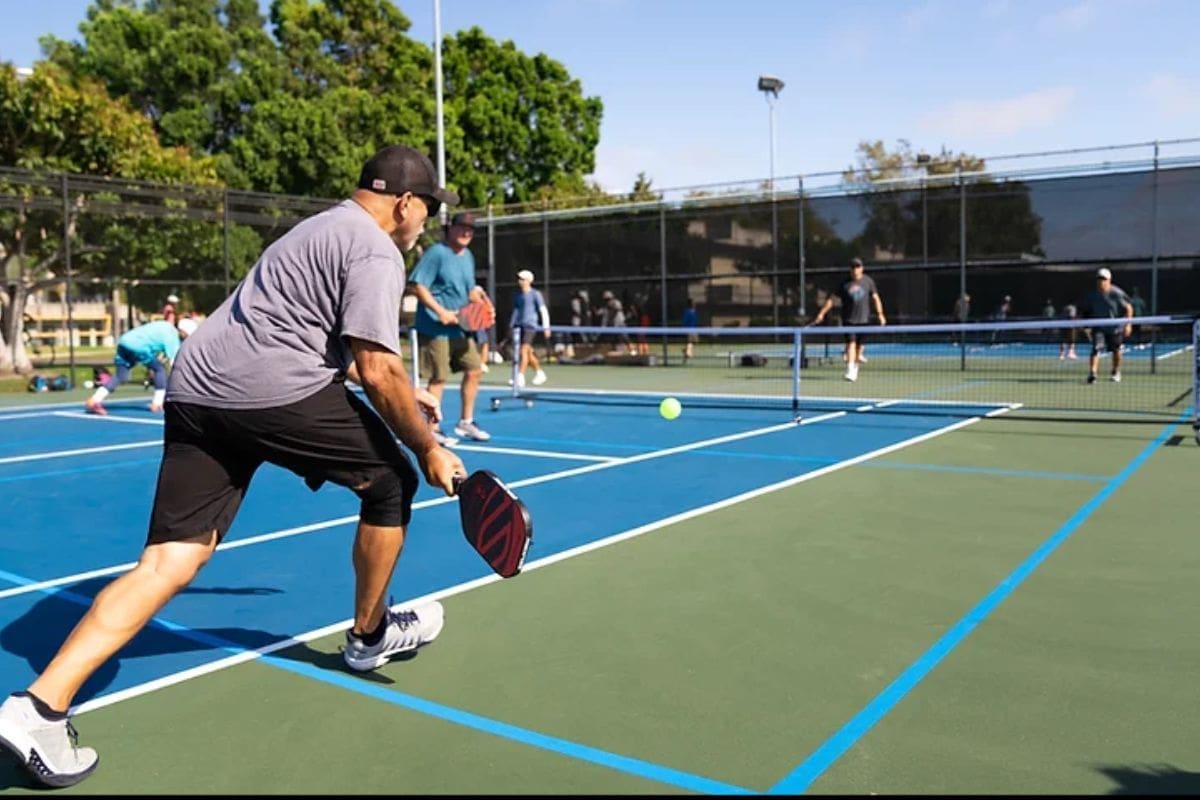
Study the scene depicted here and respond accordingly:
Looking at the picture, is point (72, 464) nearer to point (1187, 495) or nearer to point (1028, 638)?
point (1028, 638)

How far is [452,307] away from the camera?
938cm

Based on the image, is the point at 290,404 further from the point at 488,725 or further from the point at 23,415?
the point at 23,415

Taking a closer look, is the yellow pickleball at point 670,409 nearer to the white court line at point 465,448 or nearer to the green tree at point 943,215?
the white court line at point 465,448

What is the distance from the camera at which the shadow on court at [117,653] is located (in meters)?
3.86

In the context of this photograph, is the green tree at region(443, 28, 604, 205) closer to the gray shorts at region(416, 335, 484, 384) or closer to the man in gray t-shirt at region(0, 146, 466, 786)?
the gray shorts at region(416, 335, 484, 384)

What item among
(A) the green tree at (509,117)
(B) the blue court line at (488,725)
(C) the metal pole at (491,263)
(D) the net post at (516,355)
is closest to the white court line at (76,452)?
(D) the net post at (516,355)

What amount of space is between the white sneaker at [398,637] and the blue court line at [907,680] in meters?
1.54

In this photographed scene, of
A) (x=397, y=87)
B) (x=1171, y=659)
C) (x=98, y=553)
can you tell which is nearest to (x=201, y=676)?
(x=98, y=553)

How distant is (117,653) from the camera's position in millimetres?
3934

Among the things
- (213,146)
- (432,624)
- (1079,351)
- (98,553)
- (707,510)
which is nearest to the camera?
(432,624)

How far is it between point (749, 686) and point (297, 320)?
192cm

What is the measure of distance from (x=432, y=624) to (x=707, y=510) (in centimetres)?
290

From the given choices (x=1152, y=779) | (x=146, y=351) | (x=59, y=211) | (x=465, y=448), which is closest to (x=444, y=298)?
(x=465, y=448)

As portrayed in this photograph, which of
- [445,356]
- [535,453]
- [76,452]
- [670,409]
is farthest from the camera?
[670,409]
